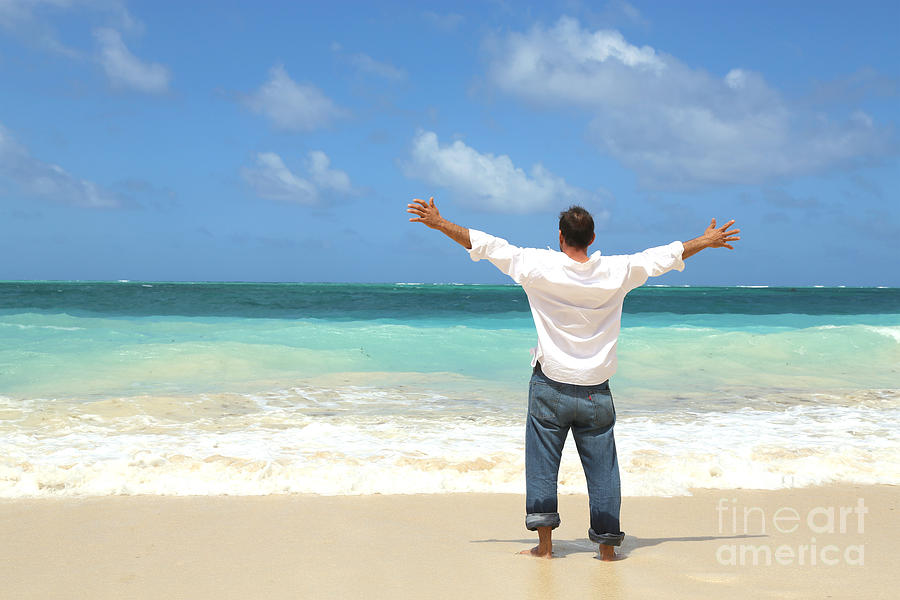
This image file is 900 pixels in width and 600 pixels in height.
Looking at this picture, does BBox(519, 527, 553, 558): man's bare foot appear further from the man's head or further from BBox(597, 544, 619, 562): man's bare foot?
the man's head

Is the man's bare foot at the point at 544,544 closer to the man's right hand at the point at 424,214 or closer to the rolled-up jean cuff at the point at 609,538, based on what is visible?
the rolled-up jean cuff at the point at 609,538

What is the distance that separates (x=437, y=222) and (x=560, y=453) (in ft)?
Result: 4.27

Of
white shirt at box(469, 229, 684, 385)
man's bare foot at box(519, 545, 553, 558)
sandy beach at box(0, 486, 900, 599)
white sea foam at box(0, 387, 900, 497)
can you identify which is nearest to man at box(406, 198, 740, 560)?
white shirt at box(469, 229, 684, 385)

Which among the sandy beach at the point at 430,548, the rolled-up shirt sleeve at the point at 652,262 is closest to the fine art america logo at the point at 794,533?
the sandy beach at the point at 430,548

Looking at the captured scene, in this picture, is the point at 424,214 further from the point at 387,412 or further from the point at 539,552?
the point at 387,412

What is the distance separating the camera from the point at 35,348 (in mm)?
12992

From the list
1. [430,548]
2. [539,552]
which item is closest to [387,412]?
[430,548]

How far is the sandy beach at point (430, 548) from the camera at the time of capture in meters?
3.12

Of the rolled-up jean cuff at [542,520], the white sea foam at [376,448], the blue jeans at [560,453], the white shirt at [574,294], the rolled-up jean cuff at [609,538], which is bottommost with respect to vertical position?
the white sea foam at [376,448]

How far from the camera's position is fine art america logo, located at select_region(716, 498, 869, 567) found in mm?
3523

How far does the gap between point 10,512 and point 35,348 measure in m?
10.1

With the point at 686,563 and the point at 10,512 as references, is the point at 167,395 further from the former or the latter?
the point at 686,563

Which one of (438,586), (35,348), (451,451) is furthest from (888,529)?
(35,348)

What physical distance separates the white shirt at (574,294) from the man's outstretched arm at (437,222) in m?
0.04
